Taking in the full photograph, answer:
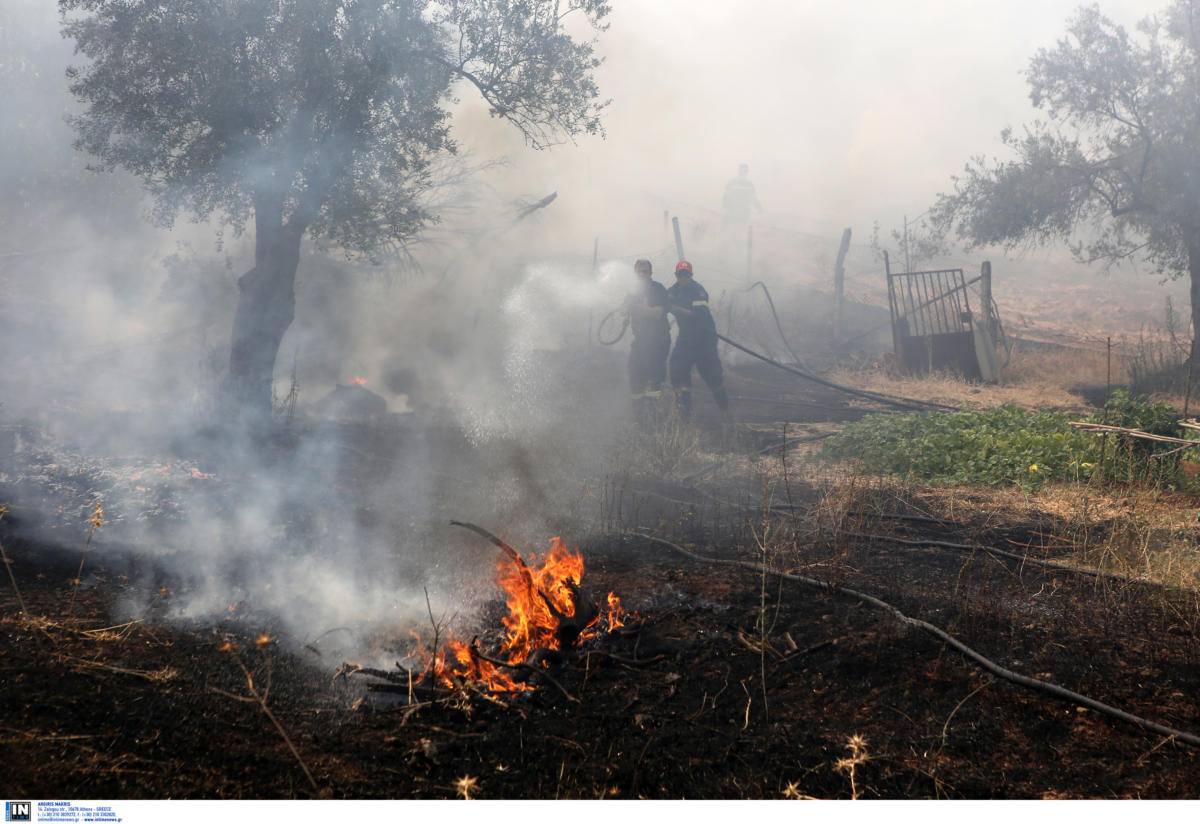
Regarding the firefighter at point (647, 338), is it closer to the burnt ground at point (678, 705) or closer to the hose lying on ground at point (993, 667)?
the hose lying on ground at point (993, 667)

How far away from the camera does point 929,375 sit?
14211 millimetres

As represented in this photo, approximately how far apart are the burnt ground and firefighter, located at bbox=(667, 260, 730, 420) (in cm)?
538

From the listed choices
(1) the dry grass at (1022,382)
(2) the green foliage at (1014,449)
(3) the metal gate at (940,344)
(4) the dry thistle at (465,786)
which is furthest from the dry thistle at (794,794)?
(3) the metal gate at (940,344)

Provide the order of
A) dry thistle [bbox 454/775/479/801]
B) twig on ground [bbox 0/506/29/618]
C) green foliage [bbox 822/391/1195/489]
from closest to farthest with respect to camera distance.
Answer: dry thistle [bbox 454/775/479/801] < twig on ground [bbox 0/506/29/618] < green foliage [bbox 822/391/1195/489]

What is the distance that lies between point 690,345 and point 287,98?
5.76 m

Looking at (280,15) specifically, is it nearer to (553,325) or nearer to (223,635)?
(223,635)

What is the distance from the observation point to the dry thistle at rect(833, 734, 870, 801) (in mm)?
2506

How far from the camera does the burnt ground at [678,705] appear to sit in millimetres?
2551

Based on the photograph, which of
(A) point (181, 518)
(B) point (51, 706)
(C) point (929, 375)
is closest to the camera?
(B) point (51, 706)

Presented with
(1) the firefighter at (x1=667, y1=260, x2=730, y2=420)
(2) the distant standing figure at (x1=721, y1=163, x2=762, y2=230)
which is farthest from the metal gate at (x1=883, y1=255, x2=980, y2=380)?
(2) the distant standing figure at (x1=721, y1=163, x2=762, y2=230)

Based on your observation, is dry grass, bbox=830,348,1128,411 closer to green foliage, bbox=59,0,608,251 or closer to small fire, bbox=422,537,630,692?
green foliage, bbox=59,0,608,251

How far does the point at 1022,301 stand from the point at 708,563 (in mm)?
30665

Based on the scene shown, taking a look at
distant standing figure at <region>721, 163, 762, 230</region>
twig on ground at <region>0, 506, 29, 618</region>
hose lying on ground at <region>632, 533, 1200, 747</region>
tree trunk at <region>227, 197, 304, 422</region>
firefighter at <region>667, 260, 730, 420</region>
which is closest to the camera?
Answer: hose lying on ground at <region>632, 533, 1200, 747</region>

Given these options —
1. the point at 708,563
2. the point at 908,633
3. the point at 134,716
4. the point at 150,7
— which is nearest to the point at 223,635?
the point at 134,716
